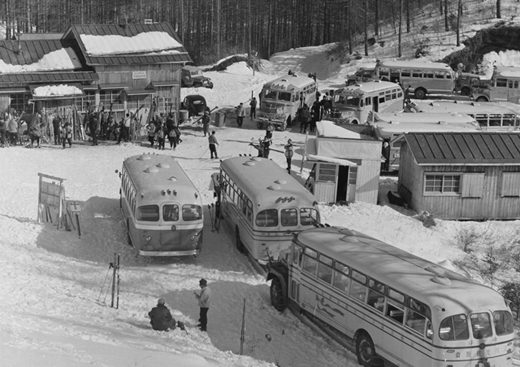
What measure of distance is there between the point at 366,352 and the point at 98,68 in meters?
27.5

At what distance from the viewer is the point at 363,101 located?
42500 millimetres

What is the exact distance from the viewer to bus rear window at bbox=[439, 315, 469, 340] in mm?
15469

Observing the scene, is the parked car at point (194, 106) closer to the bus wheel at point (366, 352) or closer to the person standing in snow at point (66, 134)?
the person standing in snow at point (66, 134)

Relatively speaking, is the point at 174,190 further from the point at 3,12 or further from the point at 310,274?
the point at 3,12

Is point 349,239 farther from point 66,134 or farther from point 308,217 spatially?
point 66,134

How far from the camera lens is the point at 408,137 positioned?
32.2 m

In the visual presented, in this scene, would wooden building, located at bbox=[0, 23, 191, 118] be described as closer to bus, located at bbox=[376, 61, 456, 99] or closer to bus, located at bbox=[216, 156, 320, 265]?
bus, located at bbox=[376, 61, 456, 99]

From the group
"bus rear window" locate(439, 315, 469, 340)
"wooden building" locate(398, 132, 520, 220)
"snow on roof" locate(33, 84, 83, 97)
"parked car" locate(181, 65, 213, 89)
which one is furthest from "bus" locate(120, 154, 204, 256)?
"parked car" locate(181, 65, 213, 89)

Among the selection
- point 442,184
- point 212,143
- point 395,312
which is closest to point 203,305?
point 395,312

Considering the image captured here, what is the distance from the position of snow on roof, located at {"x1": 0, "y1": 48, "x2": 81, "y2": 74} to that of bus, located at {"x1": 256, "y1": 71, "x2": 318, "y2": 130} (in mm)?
9573

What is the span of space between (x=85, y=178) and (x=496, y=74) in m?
27.5

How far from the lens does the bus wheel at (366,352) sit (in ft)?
56.2

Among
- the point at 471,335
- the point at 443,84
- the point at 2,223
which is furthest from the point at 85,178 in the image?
the point at 443,84

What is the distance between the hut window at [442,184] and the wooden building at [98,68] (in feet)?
55.6
